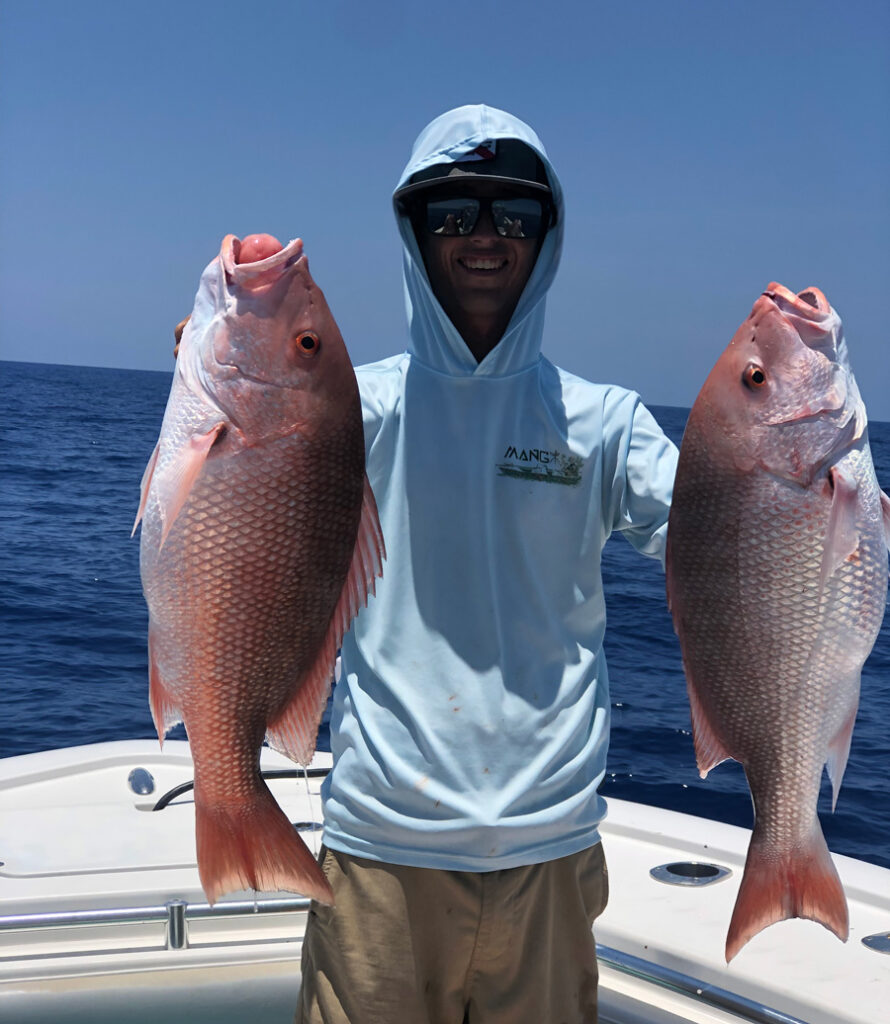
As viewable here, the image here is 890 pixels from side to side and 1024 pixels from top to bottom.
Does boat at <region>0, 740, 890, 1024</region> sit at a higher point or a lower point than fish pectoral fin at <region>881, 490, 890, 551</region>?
lower

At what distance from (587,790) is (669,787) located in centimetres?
599

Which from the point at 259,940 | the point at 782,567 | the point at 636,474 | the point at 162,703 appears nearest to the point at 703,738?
the point at 782,567

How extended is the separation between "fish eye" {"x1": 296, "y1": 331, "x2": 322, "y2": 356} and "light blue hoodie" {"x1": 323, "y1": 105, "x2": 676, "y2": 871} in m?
0.48

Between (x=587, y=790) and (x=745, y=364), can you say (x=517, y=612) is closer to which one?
(x=587, y=790)

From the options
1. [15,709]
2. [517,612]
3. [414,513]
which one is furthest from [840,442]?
[15,709]

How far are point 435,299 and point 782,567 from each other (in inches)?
43.8

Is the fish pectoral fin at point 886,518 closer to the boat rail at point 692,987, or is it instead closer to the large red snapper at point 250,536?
the large red snapper at point 250,536

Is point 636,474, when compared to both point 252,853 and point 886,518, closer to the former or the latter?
point 886,518

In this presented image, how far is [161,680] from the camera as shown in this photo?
1959 millimetres

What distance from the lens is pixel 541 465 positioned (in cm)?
240

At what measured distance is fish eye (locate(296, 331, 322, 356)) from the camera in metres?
1.94

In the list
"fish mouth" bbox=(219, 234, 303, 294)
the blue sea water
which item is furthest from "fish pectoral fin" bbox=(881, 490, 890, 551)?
the blue sea water

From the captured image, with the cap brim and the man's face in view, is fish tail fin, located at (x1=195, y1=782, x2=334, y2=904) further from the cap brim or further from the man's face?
the cap brim

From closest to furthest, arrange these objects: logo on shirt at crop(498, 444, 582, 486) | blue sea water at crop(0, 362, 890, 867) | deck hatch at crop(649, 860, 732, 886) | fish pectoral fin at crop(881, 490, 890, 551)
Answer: fish pectoral fin at crop(881, 490, 890, 551) < logo on shirt at crop(498, 444, 582, 486) < deck hatch at crop(649, 860, 732, 886) < blue sea water at crop(0, 362, 890, 867)
